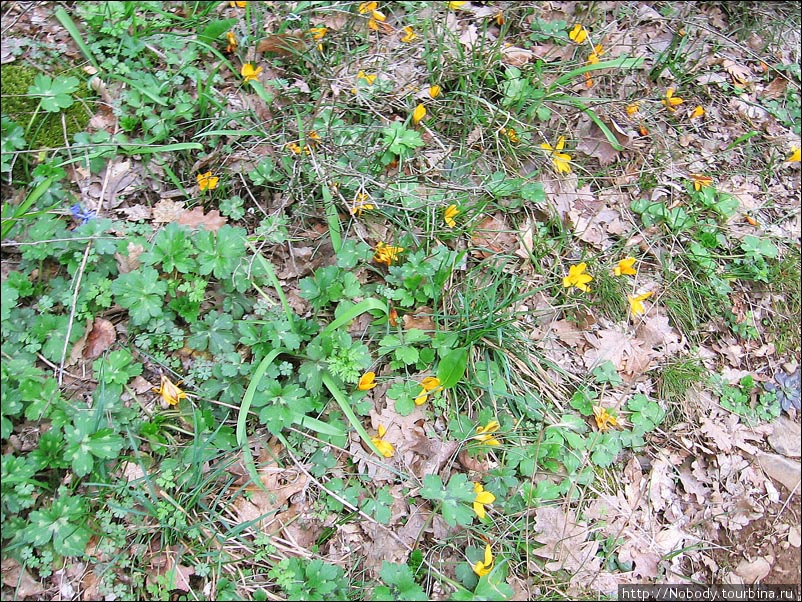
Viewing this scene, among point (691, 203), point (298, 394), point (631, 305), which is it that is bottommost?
point (298, 394)

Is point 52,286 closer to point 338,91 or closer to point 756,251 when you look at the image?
point 338,91

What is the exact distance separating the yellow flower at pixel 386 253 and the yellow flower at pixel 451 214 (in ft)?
0.87

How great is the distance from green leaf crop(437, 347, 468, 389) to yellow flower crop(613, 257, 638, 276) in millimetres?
908

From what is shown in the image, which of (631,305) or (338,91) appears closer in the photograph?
(631,305)

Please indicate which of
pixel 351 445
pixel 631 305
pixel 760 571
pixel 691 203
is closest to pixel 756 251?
pixel 691 203

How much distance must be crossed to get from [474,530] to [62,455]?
Answer: 1.60 meters

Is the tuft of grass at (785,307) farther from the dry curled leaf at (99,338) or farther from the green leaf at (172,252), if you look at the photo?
the dry curled leaf at (99,338)

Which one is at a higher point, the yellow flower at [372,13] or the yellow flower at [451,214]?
the yellow flower at [372,13]

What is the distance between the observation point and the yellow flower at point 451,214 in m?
2.77

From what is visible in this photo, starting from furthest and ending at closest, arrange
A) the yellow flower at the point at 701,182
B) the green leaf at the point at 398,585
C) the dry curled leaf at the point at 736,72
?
the dry curled leaf at the point at 736,72, the yellow flower at the point at 701,182, the green leaf at the point at 398,585

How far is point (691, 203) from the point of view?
125 inches

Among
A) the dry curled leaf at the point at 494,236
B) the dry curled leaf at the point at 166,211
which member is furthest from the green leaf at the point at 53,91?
the dry curled leaf at the point at 494,236

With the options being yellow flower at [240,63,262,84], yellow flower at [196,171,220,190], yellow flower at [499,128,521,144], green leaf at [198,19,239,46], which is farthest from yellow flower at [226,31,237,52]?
yellow flower at [499,128,521,144]

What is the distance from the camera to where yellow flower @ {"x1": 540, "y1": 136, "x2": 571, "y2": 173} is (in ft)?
9.96
